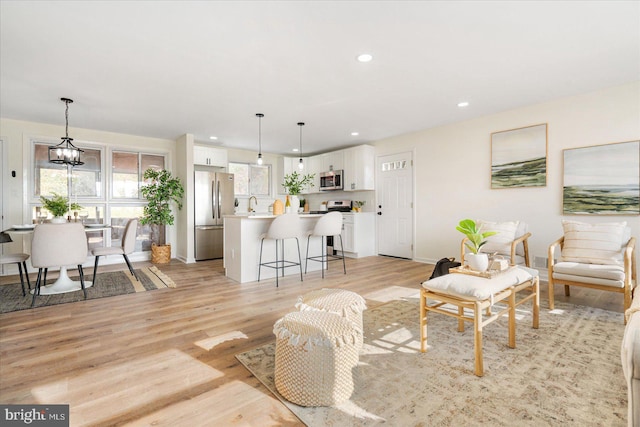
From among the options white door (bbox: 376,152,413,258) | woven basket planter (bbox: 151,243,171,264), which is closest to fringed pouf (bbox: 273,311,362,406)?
white door (bbox: 376,152,413,258)

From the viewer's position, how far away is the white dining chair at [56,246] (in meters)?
3.23

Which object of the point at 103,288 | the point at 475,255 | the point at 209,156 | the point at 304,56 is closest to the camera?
the point at 475,255

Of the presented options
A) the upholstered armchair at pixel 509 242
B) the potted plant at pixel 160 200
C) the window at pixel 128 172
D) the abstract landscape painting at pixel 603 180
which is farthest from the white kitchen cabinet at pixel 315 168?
the abstract landscape painting at pixel 603 180

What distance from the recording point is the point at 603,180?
361 centimetres

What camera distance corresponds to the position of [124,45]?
8.39ft

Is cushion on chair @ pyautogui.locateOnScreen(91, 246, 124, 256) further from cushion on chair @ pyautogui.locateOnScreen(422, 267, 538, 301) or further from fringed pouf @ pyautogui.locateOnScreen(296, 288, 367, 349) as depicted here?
cushion on chair @ pyautogui.locateOnScreen(422, 267, 538, 301)

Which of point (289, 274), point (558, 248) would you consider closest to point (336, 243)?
point (289, 274)

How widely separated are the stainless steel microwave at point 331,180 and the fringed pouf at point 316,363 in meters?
5.26

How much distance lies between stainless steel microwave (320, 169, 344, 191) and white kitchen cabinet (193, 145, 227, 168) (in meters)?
2.28

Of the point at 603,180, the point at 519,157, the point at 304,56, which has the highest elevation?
the point at 304,56

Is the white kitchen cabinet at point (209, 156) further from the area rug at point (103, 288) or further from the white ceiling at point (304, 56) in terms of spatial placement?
the area rug at point (103, 288)

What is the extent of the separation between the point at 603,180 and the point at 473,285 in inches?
121

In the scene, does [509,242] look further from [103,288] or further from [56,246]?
[56,246]

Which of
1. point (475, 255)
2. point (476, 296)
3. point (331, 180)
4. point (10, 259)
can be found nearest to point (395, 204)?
point (331, 180)
